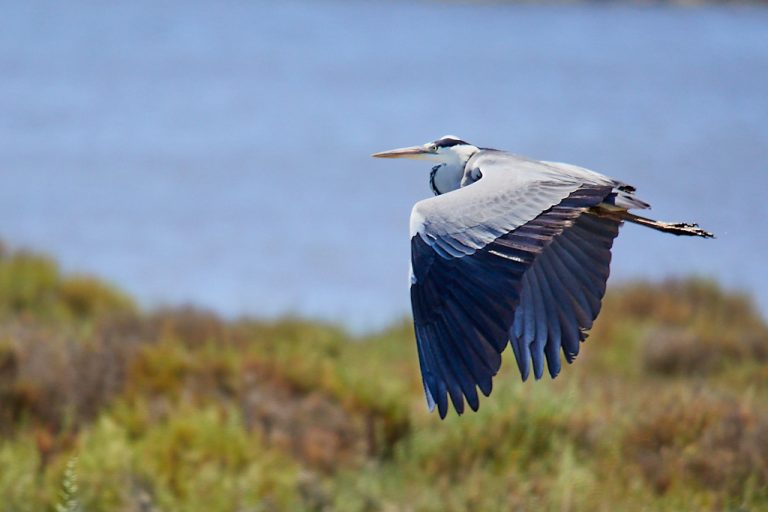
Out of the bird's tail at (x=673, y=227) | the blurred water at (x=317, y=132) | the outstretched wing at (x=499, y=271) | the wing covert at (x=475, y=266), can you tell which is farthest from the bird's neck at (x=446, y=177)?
the blurred water at (x=317, y=132)

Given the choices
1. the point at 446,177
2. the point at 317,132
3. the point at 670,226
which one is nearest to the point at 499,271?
the point at 670,226

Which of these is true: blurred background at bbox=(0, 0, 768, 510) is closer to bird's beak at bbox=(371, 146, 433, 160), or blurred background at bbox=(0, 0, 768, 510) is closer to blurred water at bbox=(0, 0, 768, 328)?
blurred water at bbox=(0, 0, 768, 328)

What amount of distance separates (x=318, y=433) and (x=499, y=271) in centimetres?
313

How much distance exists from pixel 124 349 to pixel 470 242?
407cm

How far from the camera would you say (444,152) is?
4.47 m

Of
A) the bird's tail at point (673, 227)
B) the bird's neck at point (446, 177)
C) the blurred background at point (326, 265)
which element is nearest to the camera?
the bird's tail at point (673, 227)

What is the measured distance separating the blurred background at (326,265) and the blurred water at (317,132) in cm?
8

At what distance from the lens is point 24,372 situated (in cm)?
→ 702

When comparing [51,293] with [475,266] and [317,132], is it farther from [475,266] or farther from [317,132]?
[317,132]

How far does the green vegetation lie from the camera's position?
569cm

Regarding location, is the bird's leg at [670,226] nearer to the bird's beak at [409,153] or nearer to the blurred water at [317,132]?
the bird's beak at [409,153]

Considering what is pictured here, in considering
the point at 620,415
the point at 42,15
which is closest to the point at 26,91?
the point at 42,15

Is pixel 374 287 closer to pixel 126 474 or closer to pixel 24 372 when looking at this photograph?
pixel 24 372

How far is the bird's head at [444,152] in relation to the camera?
175 inches
